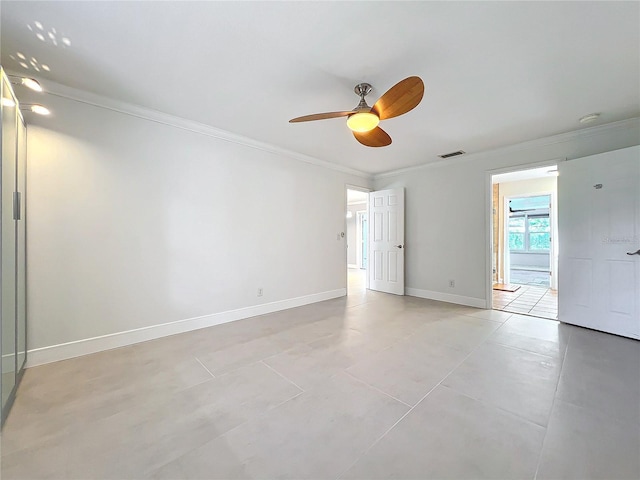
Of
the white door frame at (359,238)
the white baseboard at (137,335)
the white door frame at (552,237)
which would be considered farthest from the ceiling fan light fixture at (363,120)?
the white door frame at (359,238)

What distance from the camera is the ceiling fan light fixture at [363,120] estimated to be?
2.08 meters

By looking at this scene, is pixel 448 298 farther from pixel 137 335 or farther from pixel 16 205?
pixel 16 205

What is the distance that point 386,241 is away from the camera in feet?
17.3

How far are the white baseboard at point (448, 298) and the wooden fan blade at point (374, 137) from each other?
3074 mm

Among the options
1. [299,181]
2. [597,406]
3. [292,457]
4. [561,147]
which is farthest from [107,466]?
[561,147]

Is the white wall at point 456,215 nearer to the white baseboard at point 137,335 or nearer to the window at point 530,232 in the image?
the white baseboard at point 137,335

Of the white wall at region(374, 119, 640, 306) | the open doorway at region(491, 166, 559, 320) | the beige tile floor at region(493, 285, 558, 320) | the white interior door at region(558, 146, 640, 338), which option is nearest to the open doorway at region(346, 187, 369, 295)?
the white wall at region(374, 119, 640, 306)

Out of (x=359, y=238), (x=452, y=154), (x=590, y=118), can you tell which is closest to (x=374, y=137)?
(x=452, y=154)

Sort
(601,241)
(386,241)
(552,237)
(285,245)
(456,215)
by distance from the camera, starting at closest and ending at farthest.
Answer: (601,241), (285,245), (456,215), (386,241), (552,237)

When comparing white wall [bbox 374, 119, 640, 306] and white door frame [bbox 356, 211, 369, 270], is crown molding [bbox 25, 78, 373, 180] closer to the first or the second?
white wall [bbox 374, 119, 640, 306]

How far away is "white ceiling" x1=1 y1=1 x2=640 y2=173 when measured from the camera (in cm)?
157

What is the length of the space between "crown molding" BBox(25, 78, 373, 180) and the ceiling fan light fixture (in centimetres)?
→ 191

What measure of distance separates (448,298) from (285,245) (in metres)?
2.96

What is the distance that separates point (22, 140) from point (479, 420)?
392 cm
